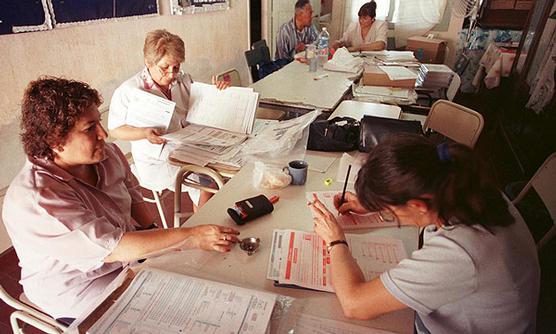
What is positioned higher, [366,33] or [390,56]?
[366,33]

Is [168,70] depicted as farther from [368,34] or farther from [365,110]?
[368,34]

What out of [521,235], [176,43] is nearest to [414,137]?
[521,235]

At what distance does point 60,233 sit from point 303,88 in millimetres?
2130

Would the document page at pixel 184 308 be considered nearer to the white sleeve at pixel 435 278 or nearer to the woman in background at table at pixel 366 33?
the white sleeve at pixel 435 278

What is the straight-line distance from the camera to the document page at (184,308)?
0.78 meters

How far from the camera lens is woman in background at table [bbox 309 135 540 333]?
750 mm

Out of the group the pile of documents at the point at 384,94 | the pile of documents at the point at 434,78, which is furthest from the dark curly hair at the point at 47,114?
the pile of documents at the point at 434,78

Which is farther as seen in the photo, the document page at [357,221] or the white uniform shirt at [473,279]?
the document page at [357,221]

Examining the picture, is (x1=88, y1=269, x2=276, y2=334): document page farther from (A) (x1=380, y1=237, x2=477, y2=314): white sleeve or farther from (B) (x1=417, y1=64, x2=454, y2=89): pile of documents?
(B) (x1=417, y1=64, x2=454, y2=89): pile of documents

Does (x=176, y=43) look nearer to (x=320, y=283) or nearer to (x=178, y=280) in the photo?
(x=178, y=280)

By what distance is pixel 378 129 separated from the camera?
5.35ft

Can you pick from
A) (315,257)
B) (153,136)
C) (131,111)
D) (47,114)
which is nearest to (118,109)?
(131,111)

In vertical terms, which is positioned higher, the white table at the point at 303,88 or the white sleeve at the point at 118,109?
the white sleeve at the point at 118,109

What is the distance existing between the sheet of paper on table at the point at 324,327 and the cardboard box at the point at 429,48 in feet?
16.7
